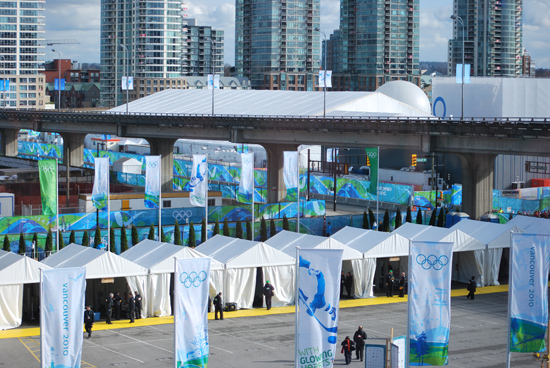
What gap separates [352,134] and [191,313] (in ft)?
146

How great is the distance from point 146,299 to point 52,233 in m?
13.4

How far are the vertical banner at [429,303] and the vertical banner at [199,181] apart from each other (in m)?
24.1

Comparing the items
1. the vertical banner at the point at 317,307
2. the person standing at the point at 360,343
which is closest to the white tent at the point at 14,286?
the person standing at the point at 360,343

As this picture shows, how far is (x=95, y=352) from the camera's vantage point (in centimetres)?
2902

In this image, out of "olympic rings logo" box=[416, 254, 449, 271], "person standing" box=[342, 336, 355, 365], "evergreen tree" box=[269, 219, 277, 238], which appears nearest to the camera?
"olympic rings logo" box=[416, 254, 449, 271]

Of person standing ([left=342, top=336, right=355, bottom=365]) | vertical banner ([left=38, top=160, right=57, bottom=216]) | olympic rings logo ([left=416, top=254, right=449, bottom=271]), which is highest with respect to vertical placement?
vertical banner ([left=38, top=160, right=57, bottom=216])

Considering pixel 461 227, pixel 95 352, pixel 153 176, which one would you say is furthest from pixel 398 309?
pixel 153 176

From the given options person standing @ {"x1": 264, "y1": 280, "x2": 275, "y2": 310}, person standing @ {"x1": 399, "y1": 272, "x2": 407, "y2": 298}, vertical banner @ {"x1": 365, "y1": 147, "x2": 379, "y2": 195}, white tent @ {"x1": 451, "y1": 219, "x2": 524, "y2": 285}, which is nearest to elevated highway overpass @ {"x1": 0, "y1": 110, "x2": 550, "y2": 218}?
vertical banner @ {"x1": 365, "y1": 147, "x2": 379, "y2": 195}

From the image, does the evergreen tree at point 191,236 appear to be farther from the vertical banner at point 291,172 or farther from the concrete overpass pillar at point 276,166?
the concrete overpass pillar at point 276,166

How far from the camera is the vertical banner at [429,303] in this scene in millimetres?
23109

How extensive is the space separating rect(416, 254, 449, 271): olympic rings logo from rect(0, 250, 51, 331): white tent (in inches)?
600

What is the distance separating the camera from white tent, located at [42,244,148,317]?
111 ft

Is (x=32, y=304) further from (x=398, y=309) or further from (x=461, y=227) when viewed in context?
(x=461, y=227)

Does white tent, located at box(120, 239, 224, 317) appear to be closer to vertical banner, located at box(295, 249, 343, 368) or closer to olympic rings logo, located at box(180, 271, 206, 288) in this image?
olympic rings logo, located at box(180, 271, 206, 288)
